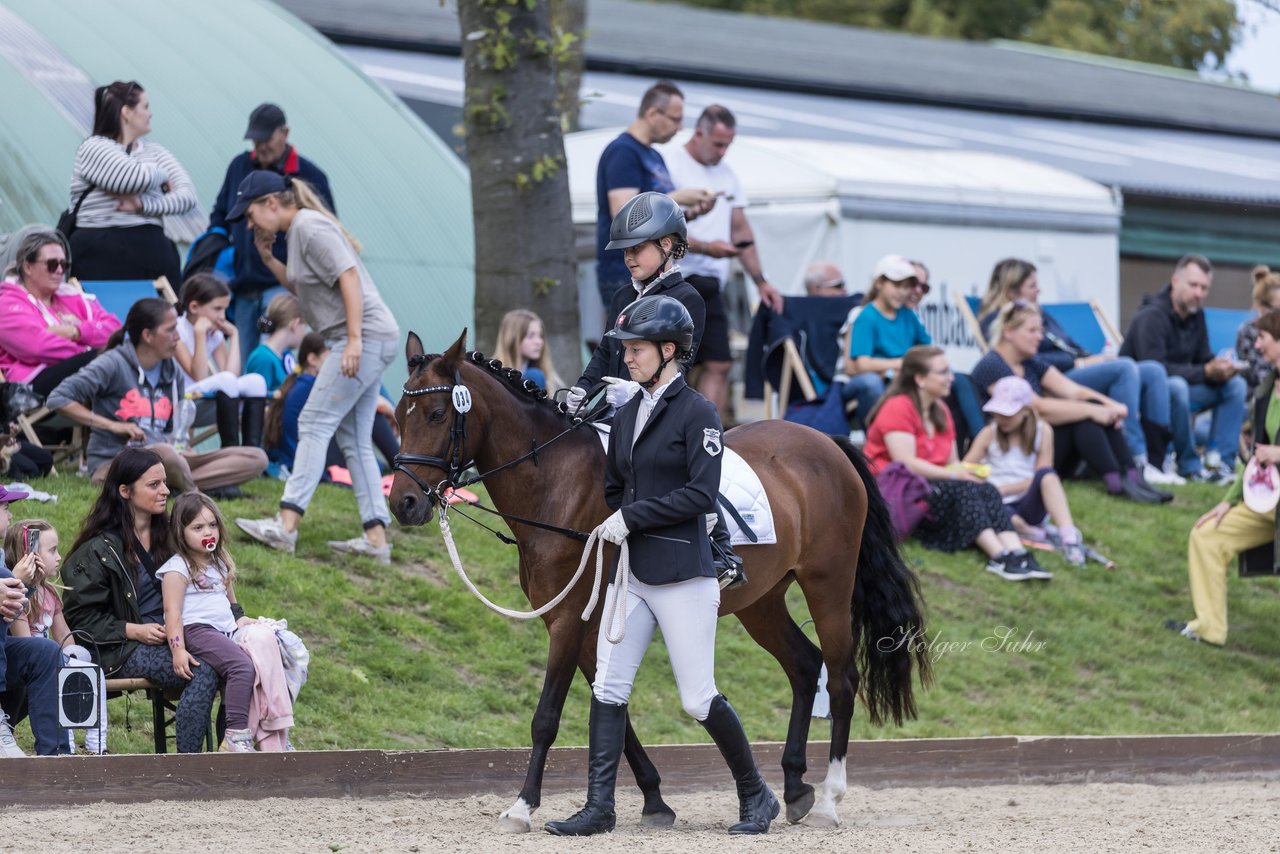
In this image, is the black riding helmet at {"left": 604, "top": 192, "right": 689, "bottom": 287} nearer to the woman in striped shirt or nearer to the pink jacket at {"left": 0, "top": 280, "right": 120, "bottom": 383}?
the pink jacket at {"left": 0, "top": 280, "right": 120, "bottom": 383}

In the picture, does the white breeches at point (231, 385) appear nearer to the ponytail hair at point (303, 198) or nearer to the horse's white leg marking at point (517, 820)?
the ponytail hair at point (303, 198)

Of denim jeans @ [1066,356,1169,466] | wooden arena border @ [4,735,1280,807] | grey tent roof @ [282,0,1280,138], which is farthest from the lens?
grey tent roof @ [282,0,1280,138]

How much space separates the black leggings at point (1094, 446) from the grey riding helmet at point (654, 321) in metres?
7.97

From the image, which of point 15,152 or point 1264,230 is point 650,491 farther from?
point 1264,230

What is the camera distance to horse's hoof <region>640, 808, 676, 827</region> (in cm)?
708

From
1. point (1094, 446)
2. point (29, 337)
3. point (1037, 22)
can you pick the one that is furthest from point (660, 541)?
point (1037, 22)

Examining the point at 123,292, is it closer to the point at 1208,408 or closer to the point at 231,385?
the point at 231,385

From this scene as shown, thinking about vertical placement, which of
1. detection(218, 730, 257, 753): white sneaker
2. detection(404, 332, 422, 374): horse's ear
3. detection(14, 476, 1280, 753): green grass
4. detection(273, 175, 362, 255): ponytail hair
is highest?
detection(273, 175, 362, 255): ponytail hair

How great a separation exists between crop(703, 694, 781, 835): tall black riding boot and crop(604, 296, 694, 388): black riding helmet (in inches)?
51.5

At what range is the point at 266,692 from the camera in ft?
24.3

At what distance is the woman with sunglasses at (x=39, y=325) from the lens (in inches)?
393

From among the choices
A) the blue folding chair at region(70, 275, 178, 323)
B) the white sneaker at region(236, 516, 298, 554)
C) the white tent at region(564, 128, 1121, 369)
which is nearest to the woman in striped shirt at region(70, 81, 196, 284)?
the blue folding chair at region(70, 275, 178, 323)

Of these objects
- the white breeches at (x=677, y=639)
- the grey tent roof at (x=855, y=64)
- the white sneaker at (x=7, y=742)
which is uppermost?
the grey tent roof at (x=855, y=64)

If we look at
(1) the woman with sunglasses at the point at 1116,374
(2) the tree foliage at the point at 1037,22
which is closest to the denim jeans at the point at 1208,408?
(1) the woman with sunglasses at the point at 1116,374
